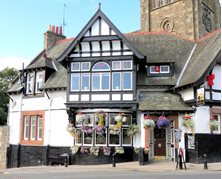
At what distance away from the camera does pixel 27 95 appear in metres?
24.6

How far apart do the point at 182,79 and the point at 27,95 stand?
12.3 metres

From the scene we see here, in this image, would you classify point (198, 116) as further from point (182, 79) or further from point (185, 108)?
point (182, 79)

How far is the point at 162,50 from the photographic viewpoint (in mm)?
23859

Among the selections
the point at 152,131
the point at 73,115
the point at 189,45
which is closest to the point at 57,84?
the point at 73,115

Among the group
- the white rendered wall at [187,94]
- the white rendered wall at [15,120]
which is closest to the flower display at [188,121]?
the white rendered wall at [187,94]

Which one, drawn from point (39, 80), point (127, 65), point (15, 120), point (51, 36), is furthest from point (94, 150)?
point (51, 36)

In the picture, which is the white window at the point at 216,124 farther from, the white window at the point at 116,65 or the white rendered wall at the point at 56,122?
the white rendered wall at the point at 56,122

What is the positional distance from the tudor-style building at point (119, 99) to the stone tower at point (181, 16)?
14320mm

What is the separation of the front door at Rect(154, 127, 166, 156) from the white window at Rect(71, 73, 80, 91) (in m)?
6.19

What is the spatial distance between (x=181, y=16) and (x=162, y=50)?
56.4ft

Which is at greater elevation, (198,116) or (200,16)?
(200,16)

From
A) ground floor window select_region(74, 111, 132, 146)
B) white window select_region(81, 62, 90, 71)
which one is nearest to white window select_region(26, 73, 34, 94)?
white window select_region(81, 62, 90, 71)

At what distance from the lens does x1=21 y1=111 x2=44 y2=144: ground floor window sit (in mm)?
23594

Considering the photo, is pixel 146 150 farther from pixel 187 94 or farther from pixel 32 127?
pixel 32 127
